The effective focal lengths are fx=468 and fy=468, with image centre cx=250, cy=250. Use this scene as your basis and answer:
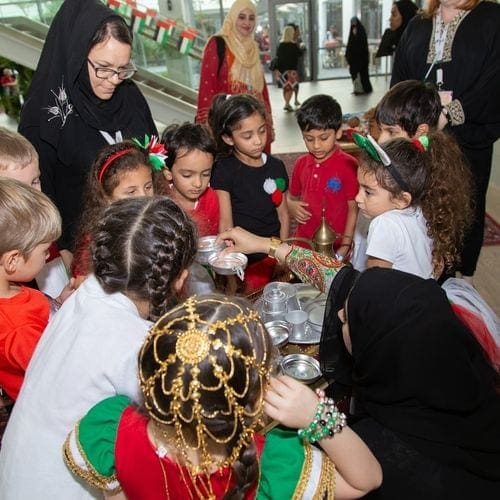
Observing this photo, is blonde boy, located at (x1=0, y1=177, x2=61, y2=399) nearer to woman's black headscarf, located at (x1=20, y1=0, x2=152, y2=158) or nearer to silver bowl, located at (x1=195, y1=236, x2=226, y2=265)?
silver bowl, located at (x1=195, y1=236, x2=226, y2=265)

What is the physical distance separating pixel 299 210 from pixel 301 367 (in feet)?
4.42

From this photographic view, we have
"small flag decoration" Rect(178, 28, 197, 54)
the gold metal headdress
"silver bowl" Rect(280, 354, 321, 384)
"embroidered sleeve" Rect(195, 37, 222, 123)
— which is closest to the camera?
the gold metal headdress

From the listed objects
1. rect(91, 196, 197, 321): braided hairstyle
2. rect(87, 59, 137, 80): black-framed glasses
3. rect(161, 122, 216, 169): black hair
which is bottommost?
rect(91, 196, 197, 321): braided hairstyle

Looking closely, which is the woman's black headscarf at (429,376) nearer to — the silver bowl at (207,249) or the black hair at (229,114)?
the silver bowl at (207,249)

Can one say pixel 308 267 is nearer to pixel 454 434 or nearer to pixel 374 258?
pixel 374 258

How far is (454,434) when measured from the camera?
1.27 m

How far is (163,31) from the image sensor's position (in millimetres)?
6863

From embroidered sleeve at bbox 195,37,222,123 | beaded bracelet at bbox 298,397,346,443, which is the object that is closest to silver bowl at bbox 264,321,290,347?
beaded bracelet at bbox 298,397,346,443

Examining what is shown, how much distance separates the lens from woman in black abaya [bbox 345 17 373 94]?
33.5 ft

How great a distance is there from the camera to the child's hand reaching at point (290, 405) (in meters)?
1.01

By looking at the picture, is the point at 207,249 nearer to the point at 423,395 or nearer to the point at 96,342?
the point at 96,342

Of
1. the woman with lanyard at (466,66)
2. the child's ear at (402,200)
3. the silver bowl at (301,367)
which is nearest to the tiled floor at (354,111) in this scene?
the woman with lanyard at (466,66)

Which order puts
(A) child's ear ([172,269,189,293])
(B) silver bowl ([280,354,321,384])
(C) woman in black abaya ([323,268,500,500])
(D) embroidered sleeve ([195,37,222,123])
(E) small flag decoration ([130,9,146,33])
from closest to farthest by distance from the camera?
(C) woman in black abaya ([323,268,500,500]), (A) child's ear ([172,269,189,293]), (B) silver bowl ([280,354,321,384]), (D) embroidered sleeve ([195,37,222,123]), (E) small flag decoration ([130,9,146,33])

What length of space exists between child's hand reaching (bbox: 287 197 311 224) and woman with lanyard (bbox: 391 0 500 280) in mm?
914
